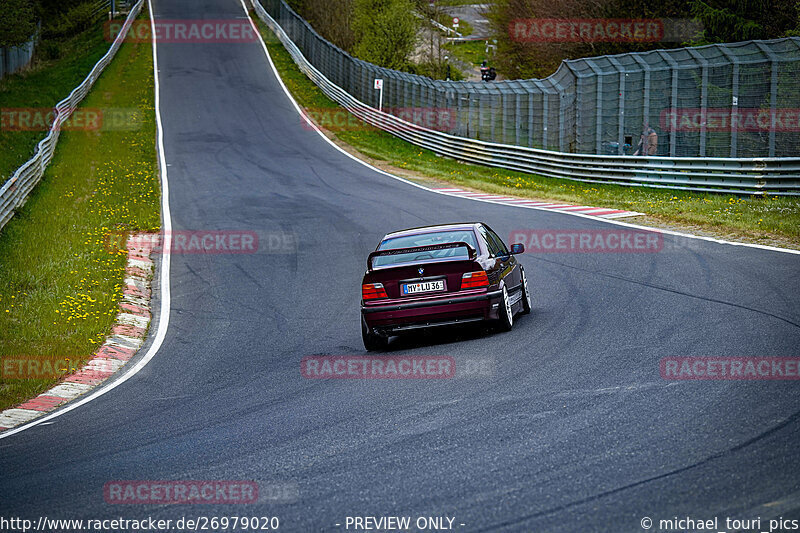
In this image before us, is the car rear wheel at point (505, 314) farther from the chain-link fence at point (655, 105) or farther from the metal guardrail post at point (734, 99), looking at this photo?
the metal guardrail post at point (734, 99)

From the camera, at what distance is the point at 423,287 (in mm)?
10891

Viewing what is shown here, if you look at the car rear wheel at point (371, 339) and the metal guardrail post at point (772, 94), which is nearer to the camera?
the car rear wheel at point (371, 339)

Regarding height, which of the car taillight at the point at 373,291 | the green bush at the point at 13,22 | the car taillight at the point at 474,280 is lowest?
the car taillight at the point at 373,291

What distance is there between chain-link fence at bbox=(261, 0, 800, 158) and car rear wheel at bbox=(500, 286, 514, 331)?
37.8ft

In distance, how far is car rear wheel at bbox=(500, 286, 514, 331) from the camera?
35.8ft

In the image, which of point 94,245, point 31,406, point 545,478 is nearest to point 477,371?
point 545,478

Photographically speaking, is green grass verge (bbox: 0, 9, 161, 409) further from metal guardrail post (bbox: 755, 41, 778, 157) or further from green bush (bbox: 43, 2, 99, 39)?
green bush (bbox: 43, 2, 99, 39)

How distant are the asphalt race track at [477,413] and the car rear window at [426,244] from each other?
1070 mm

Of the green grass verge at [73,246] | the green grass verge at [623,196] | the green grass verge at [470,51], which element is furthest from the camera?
the green grass verge at [470,51]

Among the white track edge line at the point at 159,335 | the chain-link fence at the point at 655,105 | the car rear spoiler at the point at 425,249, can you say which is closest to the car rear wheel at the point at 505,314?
the car rear spoiler at the point at 425,249

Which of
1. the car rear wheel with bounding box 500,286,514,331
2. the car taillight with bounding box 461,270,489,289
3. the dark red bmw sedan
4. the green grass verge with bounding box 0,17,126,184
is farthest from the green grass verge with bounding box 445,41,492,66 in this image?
the car taillight with bounding box 461,270,489,289

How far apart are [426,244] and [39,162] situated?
20.0m

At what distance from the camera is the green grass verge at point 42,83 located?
31.4 m

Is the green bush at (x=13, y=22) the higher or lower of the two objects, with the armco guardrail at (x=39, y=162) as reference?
higher
